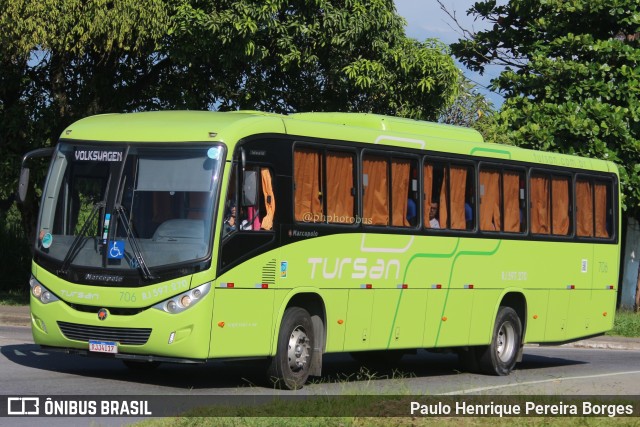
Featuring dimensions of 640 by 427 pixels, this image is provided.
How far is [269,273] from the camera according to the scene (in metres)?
14.5

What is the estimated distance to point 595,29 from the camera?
32.2 metres

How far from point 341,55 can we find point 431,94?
2.39 meters

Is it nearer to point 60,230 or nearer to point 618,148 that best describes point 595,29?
point 618,148

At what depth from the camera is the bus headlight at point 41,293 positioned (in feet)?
47.1

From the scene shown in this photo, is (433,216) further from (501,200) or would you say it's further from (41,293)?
(41,293)

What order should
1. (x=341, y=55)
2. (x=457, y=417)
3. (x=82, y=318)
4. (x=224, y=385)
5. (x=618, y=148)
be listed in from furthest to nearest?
1. (x=618, y=148)
2. (x=341, y=55)
3. (x=224, y=385)
4. (x=82, y=318)
5. (x=457, y=417)

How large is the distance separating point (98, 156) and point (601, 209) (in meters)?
10.2

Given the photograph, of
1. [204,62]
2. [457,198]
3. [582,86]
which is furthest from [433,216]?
[582,86]

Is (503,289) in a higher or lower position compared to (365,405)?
A: higher

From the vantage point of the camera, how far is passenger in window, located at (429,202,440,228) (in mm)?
17406

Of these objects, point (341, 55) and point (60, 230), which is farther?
point (341, 55)

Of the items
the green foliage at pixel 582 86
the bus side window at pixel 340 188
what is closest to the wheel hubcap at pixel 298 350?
the bus side window at pixel 340 188

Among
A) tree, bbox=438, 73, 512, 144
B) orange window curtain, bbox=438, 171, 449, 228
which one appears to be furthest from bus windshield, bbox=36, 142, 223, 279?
tree, bbox=438, 73, 512, 144

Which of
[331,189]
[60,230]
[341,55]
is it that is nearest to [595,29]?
[341,55]
